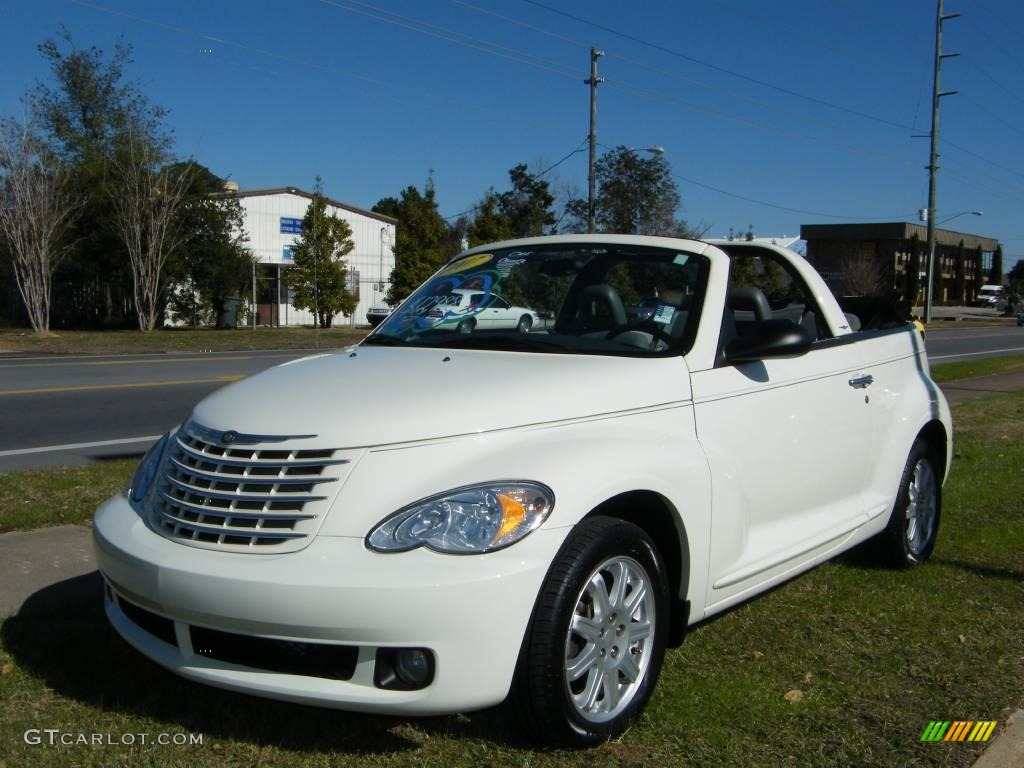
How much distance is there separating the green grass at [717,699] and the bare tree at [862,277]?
53675mm

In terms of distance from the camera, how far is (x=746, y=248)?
5035 millimetres

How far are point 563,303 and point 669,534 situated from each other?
4.40 feet

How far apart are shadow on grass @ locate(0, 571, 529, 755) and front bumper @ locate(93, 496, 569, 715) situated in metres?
0.22

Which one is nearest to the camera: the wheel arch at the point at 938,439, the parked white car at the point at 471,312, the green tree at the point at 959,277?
the parked white car at the point at 471,312

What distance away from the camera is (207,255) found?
39.0 metres

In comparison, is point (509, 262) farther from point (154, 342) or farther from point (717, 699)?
point (154, 342)

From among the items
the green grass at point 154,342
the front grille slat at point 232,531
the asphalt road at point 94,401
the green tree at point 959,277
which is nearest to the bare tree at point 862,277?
the green grass at point 154,342

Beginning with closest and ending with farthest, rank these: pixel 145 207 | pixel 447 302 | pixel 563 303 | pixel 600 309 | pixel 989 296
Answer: pixel 600 309 → pixel 563 303 → pixel 447 302 → pixel 145 207 → pixel 989 296

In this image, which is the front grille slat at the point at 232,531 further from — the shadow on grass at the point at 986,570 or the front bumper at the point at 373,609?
the shadow on grass at the point at 986,570

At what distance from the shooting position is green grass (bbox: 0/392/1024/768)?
316cm

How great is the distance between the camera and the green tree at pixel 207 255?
38.1 m

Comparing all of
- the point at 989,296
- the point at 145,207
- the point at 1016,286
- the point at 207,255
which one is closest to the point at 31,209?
the point at 145,207

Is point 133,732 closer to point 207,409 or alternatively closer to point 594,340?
point 207,409

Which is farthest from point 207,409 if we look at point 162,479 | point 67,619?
point 67,619
